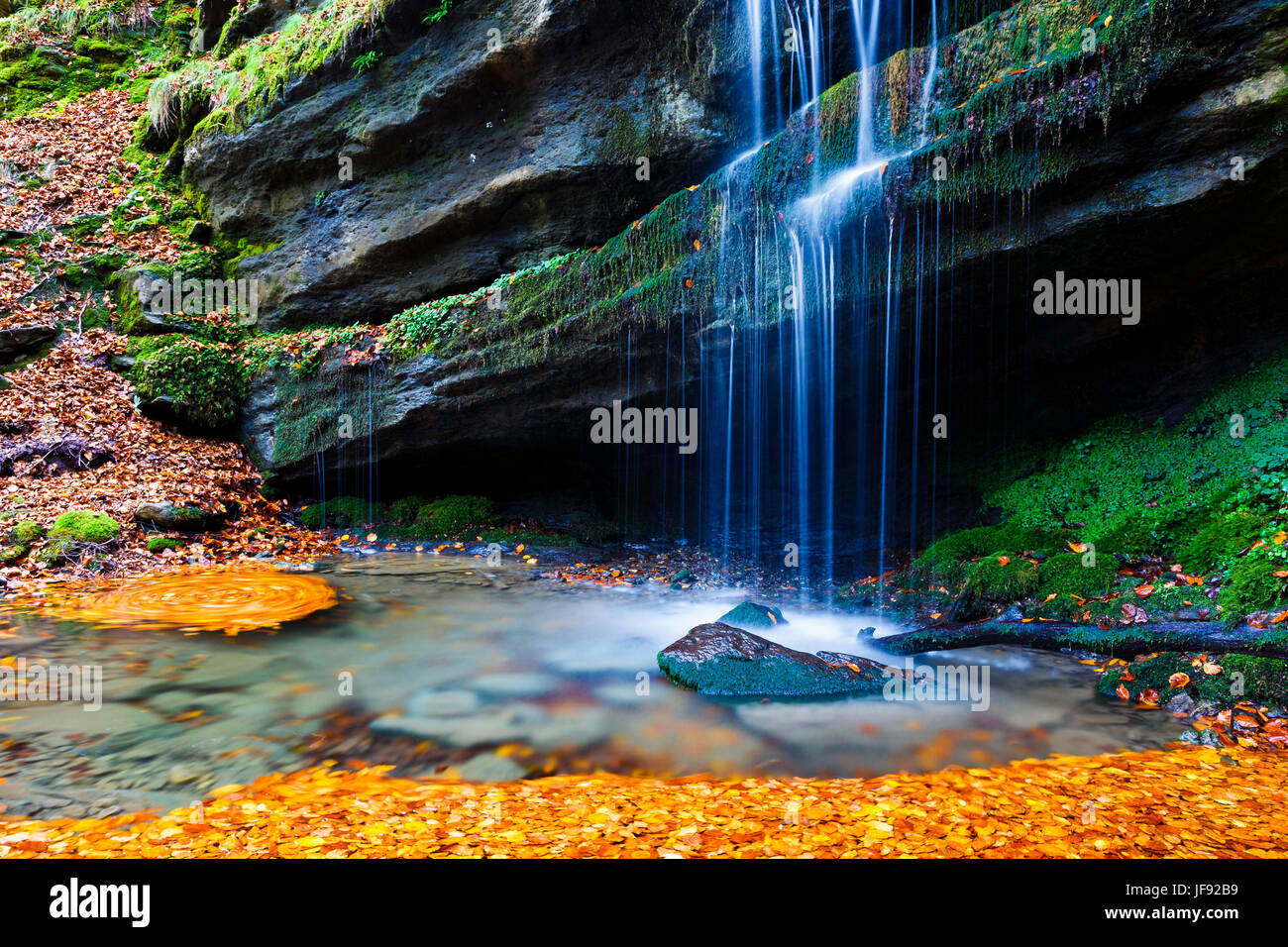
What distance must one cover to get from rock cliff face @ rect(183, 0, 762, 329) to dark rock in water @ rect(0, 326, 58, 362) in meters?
3.11

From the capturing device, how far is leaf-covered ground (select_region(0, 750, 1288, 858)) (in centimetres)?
229

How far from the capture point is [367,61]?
10445mm

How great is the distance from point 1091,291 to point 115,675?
9.01 metres

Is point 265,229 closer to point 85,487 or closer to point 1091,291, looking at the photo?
point 85,487

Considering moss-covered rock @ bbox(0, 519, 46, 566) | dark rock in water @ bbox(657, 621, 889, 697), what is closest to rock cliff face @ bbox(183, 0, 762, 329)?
moss-covered rock @ bbox(0, 519, 46, 566)

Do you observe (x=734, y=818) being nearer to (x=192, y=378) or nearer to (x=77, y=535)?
(x=77, y=535)

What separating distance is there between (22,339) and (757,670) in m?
12.5

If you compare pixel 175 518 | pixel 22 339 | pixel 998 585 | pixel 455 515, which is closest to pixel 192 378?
pixel 22 339

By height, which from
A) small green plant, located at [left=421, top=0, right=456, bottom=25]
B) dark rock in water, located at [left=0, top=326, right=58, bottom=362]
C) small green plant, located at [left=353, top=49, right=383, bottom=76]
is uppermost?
small green plant, located at [left=421, top=0, right=456, bottom=25]

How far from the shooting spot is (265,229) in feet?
38.2

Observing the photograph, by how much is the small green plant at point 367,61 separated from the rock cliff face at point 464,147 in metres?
0.03

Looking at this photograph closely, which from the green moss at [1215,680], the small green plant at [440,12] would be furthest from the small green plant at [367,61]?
the green moss at [1215,680]

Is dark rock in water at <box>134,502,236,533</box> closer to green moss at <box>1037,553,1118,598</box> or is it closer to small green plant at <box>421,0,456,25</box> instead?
small green plant at <box>421,0,456,25</box>

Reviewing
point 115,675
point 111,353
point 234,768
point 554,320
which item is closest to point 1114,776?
point 234,768
